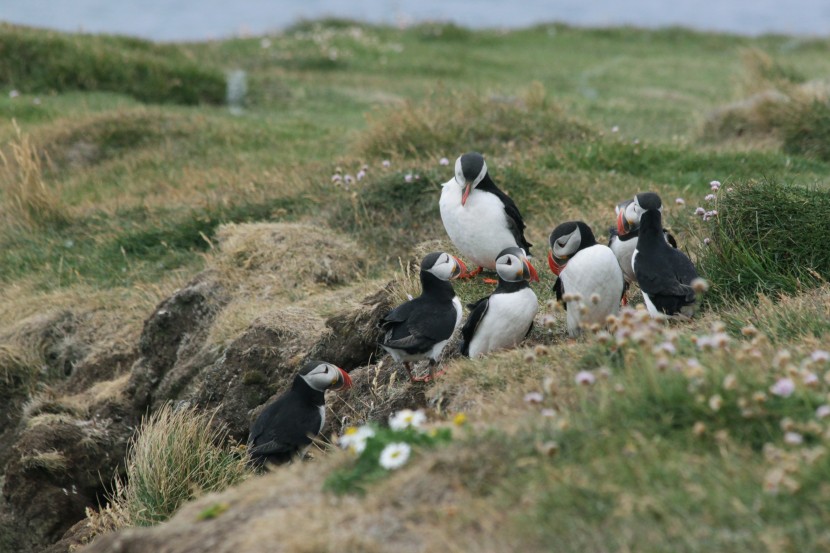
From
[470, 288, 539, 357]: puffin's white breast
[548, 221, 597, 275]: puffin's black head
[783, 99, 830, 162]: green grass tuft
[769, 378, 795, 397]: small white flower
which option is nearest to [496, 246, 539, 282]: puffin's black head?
[470, 288, 539, 357]: puffin's white breast

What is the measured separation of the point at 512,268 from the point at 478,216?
1.08 meters

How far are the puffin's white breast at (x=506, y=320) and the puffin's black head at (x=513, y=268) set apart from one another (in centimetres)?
11

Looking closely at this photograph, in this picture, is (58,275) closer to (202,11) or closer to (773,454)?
(773,454)

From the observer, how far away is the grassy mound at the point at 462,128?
11812 millimetres

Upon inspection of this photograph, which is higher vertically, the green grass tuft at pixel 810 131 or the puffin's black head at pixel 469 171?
the puffin's black head at pixel 469 171

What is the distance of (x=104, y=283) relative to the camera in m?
10.3

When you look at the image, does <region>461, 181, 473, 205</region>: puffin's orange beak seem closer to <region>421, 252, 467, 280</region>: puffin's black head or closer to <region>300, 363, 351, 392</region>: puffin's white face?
<region>421, 252, 467, 280</region>: puffin's black head

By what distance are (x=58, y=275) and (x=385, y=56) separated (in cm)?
1297

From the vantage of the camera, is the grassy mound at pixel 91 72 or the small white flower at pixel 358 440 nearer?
the small white flower at pixel 358 440

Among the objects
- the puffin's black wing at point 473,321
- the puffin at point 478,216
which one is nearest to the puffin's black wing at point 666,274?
the puffin's black wing at point 473,321

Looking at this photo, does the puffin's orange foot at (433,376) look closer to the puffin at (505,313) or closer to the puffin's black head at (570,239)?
the puffin at (505,313)

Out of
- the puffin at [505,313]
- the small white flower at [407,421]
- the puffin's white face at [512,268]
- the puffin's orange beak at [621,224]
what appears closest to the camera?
the small white flower at [407,421]

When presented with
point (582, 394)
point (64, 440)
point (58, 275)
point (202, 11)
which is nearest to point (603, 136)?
point (58, 275)

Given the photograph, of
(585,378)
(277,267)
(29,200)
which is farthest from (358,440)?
(29,200)
